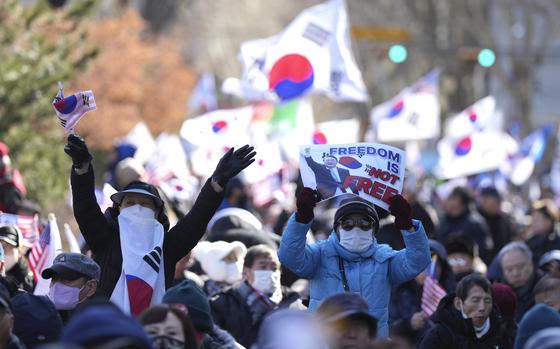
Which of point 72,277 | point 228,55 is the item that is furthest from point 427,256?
point 228,55

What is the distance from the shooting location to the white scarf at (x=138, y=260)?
325 inches

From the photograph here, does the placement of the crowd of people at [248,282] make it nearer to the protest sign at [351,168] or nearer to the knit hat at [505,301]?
the knit hat at [505,301]

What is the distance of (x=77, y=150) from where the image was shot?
8227mm

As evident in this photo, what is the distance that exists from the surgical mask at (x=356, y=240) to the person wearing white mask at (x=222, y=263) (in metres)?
2.35

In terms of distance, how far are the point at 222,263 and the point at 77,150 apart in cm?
286

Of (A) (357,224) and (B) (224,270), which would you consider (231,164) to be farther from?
(B) (224,270)

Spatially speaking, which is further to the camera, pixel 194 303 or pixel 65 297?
pixel 65 297

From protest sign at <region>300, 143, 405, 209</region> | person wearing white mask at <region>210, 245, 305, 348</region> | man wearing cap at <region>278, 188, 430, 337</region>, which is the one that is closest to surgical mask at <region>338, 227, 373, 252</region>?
man wearing cap at <region>278, 188, 430, 337</region>

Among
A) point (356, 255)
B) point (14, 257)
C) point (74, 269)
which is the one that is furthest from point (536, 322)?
point (14, 257)

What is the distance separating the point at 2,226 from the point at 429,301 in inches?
118

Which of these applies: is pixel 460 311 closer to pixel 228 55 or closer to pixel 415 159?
pixel 415 159

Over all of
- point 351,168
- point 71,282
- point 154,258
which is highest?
point 351,168

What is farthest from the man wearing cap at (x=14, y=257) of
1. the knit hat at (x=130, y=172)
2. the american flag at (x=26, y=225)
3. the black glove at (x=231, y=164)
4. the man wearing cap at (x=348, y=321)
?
the man wearing cap at (x=348, y=321)

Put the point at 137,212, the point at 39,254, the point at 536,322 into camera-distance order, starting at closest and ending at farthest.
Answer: the point at 536,322, the point at 137,212, the point at 39,254
